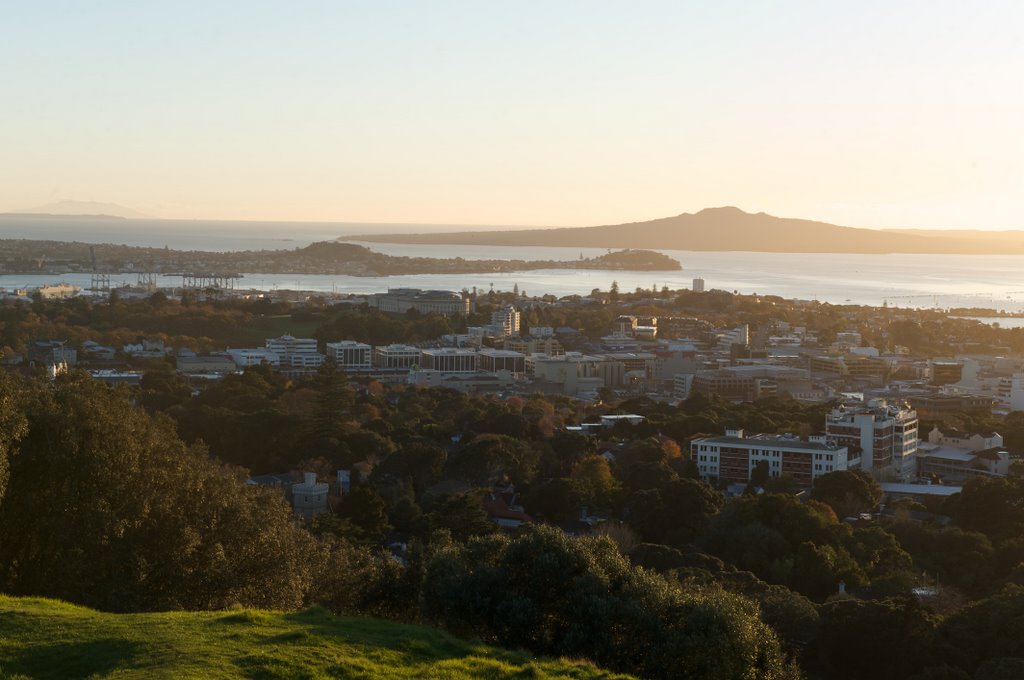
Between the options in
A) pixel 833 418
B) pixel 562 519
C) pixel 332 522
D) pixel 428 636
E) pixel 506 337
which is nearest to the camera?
pixel 428 636

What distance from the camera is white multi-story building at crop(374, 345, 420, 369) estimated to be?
101 feet

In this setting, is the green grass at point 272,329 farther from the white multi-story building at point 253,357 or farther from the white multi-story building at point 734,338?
the white multi-story building at point 734,338

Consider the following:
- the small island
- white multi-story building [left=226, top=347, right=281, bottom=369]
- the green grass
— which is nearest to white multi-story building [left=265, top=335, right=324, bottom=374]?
white multi-story building [left=226, top=347, right=281, bottom=369]

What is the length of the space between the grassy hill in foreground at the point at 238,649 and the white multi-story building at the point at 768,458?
1088 cm

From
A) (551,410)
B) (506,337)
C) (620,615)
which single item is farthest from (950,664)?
(506,337)

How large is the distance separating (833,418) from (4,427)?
1256 cm

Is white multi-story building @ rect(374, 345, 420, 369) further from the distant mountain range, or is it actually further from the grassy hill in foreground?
the distant mountain range

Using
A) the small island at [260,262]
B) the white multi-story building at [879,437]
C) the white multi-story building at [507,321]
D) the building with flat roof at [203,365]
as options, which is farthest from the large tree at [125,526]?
the small island at [260,262]

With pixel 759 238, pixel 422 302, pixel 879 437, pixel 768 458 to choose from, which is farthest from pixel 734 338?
pixel 759 238

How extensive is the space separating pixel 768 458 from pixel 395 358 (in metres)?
16.1

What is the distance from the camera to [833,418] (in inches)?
→ 693

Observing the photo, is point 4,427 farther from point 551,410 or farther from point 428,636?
point 551,410

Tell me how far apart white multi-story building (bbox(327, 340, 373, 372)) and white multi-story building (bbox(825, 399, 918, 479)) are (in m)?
15.0

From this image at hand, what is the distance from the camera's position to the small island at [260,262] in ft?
238
